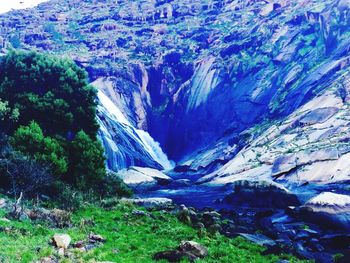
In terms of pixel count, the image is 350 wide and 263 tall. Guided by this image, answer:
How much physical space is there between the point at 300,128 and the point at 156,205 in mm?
46540

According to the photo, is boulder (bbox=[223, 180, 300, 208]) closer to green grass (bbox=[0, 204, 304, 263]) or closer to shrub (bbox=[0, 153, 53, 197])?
green grass (bbox=[0, 204, 304, 263])

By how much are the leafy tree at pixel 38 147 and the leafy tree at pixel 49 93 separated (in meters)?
4.91

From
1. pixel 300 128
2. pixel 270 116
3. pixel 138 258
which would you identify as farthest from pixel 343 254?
pixel 270 116

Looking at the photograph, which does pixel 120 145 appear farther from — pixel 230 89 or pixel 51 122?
pixel 51 122

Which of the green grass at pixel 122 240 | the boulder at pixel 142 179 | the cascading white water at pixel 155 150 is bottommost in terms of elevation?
the cascading white water at pixel 155 150

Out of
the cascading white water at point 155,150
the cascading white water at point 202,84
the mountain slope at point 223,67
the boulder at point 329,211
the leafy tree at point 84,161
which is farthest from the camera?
the cascading white water at point 202,84

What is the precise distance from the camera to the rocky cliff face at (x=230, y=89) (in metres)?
77.1

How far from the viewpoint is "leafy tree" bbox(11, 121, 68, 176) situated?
1603 inches

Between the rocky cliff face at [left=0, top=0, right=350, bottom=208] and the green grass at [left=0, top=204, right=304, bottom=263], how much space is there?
1018 inches

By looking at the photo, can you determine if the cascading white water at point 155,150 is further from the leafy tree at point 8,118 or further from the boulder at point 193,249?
the boulder at point 193,249

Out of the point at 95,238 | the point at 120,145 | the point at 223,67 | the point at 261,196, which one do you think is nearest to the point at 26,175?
the point at 95,238

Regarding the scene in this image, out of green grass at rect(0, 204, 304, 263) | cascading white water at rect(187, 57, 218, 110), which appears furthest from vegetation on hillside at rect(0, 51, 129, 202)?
cascading white water at rect(187, 57, 218, 110)

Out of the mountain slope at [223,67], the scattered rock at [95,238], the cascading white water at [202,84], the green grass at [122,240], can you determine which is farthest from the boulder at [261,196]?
the cascading white water at [202,84]

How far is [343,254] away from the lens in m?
27.5
